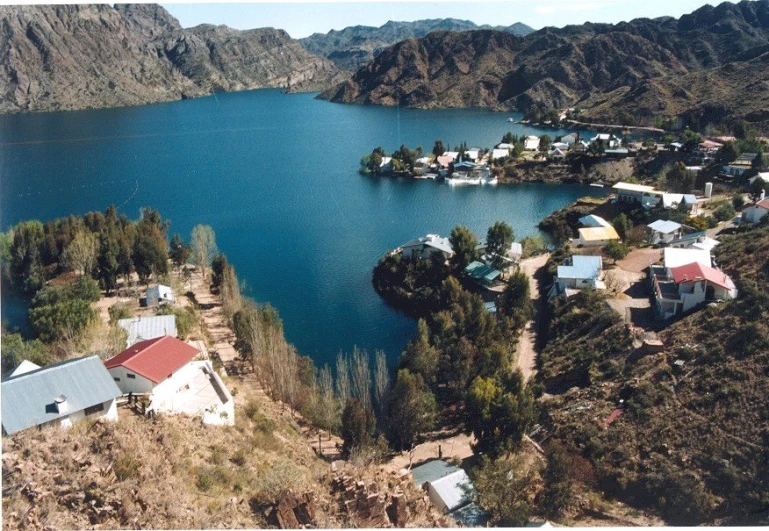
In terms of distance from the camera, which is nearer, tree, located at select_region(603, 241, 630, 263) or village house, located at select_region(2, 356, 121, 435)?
village house, located at select_region(2, 356, 121, 435)

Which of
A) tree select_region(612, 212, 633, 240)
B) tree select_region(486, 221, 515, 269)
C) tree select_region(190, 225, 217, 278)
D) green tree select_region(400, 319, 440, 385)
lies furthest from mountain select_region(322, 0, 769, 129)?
green tree select_region(400, 319, 440, 385)

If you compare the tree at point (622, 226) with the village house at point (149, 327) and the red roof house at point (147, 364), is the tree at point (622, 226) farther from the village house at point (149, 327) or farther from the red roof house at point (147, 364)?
the red roof house at point (147, 364)

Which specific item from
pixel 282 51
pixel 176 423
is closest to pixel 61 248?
pixel 176 423

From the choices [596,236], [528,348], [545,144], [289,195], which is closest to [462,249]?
[596,236]

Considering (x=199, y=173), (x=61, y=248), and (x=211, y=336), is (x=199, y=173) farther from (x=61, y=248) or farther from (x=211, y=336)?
(x=211, y=336)

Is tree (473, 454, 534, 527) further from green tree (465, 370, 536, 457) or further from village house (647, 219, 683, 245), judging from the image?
village house (647, 219, 683, 245)

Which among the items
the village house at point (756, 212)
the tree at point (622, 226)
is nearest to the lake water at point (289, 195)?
the tree at point (622, 226)
